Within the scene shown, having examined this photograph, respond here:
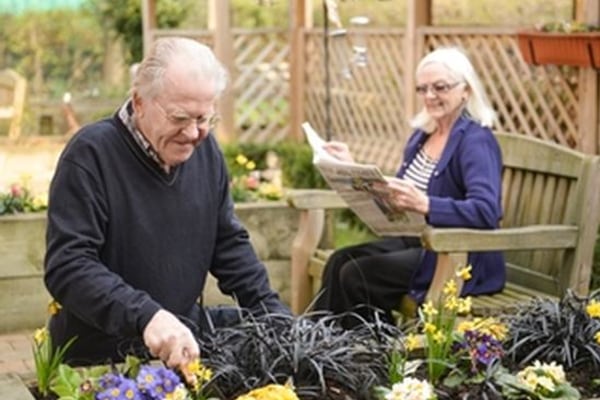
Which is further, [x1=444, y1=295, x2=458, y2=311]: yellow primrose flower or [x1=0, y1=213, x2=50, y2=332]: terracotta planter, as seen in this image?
[x1=0, y1=213, x2=50, y2=332]: terracotta planter

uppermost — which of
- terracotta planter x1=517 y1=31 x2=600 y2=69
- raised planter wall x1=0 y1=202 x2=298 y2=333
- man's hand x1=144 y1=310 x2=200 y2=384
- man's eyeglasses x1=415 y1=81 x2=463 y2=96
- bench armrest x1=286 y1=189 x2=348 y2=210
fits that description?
man's eyeglasses x1=415 y1=81 x2=463 y2=96

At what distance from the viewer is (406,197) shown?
15.3ft

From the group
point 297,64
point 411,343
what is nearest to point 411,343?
point 411,343

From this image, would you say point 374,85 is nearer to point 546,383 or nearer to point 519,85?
point 519,85

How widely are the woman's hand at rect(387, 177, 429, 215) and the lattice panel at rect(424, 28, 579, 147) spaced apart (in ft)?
11.4

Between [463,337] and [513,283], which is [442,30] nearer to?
[513,283]

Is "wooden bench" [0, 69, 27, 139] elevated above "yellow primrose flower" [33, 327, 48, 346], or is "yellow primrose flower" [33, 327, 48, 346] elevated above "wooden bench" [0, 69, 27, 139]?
"yellow primrose flower" [33, 327, 48, 346]

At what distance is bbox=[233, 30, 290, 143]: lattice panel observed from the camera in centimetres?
1240

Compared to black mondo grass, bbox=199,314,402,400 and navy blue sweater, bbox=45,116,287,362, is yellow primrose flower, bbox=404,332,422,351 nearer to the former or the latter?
black mondo grass, bbox=199,314,402,400

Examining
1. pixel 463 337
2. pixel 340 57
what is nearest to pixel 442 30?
pixel 340 57

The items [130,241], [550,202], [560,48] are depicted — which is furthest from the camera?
[560,48]

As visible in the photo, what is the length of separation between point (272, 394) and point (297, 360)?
24cm

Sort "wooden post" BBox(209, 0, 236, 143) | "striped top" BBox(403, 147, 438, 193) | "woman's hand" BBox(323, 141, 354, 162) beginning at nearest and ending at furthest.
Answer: "woman's hand" BBox(323, 141, 354, 162), "striped top" BBox(403, 147, 438, 193), "wooden post" BBox(209, 0, 236, 143)

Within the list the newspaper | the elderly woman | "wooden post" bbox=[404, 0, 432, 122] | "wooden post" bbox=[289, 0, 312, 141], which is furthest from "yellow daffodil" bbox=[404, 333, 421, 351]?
"wooden post" bbox=[289, 0, 312, 141]
